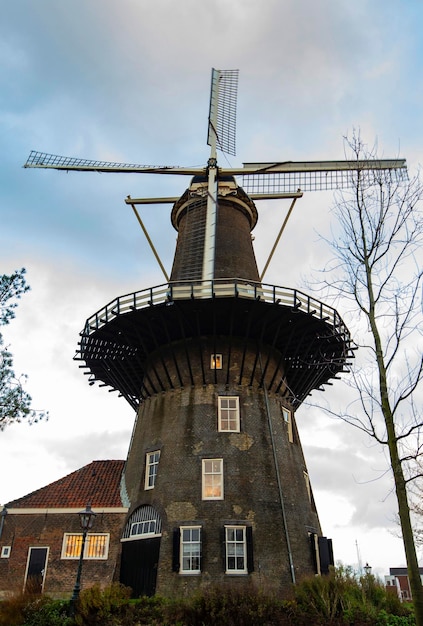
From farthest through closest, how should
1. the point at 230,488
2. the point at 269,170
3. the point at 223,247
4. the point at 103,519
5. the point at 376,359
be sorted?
the point at 269,170 → the point at 223,247 → the point at 103,519 → the point at 230,488 → the point at 376,359

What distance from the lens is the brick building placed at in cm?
1752

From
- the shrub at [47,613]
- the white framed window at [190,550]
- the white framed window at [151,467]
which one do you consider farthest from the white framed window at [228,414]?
the shrub at [47,613]

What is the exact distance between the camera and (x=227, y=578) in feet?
52.0

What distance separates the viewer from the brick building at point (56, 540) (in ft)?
57.5

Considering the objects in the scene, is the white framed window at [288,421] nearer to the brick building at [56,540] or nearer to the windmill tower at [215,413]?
the windmill tower at [215,413]

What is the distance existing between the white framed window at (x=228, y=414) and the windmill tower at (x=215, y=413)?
38mm

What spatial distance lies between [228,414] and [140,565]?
593 centimetres

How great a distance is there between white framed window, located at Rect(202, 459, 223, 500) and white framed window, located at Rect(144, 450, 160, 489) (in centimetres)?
203

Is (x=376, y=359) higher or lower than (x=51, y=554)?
higher

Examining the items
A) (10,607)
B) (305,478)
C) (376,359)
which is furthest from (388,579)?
(376,359)

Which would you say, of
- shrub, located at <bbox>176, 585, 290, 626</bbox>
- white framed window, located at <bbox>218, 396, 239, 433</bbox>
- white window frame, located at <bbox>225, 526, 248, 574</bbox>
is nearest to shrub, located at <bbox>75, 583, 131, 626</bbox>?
shrub, located at <bbox>176, 585, 290, 626</bbox>

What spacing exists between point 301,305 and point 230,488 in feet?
22.6

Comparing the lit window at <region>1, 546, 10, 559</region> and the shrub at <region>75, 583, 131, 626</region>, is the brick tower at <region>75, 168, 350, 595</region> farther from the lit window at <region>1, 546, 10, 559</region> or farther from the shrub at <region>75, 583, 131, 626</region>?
the lit window at <region>1, 546, 10, 559</region>

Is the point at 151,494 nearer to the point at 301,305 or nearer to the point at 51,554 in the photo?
the point at 51,554
